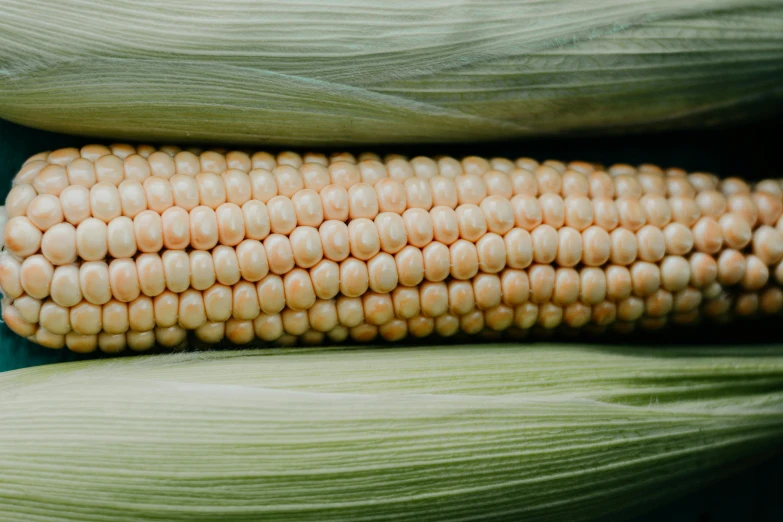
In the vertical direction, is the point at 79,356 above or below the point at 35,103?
below

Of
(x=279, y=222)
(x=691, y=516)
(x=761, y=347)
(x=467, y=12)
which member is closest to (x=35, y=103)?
(x=279, y=222)

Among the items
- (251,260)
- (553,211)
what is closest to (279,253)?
(251,260)

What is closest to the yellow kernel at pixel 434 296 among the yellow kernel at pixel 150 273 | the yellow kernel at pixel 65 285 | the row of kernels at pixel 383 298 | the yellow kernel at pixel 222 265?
the row of kernels at pixel 383 298

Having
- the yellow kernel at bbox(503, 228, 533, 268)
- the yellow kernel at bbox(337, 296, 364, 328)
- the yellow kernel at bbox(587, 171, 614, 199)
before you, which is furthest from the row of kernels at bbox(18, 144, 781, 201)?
the yellow kernel at bbox(337, 296, 364, 328)

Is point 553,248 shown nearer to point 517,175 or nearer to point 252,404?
point 517,175

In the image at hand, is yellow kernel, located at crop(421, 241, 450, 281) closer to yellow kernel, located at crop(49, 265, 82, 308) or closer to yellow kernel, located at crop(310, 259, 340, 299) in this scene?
yellow kernel, located at crop(310, 259, 340, 299)

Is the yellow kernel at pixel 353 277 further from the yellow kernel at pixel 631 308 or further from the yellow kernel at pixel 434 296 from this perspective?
the yellow kernel at pixel 631 308
